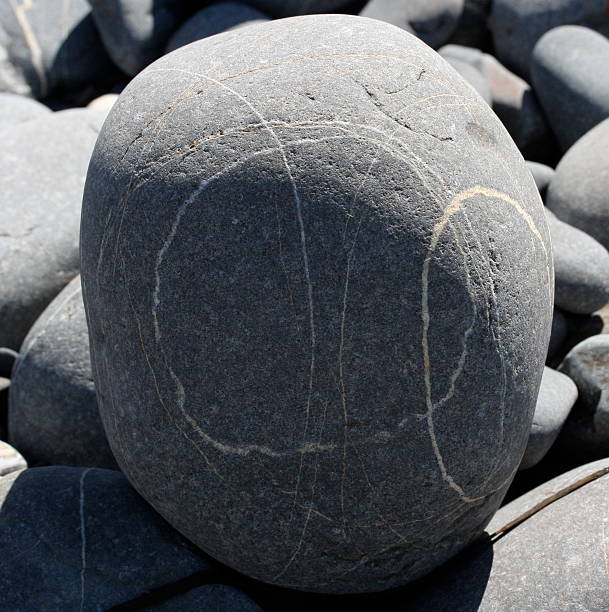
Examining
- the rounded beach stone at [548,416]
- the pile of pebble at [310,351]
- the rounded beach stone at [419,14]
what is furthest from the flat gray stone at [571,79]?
the pile of pebble at [310,351]

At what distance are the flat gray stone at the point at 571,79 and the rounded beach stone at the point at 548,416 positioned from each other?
238 centimetres

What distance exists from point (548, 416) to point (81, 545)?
138cm

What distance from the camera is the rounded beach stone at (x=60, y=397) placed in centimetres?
259

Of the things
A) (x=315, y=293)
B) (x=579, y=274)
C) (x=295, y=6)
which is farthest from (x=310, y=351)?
(x=295, y=6)

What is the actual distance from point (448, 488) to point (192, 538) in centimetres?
65

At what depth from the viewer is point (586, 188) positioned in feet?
11.7

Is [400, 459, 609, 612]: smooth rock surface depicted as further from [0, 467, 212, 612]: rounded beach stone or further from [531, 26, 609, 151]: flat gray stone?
[531, 26, 609, 151]: flat gray stone

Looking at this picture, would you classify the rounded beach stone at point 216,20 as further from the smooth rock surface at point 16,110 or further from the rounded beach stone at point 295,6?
the smooth rock surface at point 16,110

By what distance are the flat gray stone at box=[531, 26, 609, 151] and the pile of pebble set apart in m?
2.65

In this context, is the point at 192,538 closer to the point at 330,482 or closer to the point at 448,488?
the point at 330,482

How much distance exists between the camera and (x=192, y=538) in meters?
2.05

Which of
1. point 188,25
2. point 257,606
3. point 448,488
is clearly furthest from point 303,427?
point 188,25

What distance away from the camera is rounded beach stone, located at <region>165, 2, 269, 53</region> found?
17.1ft

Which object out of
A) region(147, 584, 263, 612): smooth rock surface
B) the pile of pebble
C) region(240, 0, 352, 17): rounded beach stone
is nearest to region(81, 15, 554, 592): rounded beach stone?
the pile of pebble
